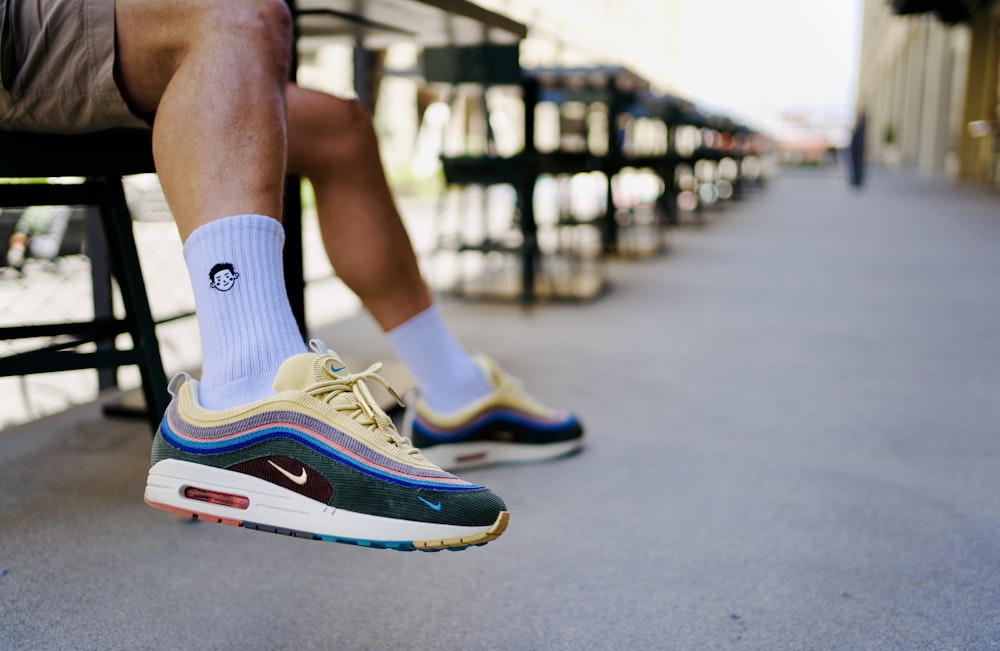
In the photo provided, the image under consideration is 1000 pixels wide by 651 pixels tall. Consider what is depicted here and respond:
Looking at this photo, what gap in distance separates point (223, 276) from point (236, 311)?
0.12 ft

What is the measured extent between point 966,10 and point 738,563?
593 inches

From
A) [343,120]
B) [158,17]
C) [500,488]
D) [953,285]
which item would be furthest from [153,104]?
[953,285]

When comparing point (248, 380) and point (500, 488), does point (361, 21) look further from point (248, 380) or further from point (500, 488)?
point (248, 380)

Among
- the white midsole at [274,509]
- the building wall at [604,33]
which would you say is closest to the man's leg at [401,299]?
the white midsole at [274,509]

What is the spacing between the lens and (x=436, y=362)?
56.7 inches

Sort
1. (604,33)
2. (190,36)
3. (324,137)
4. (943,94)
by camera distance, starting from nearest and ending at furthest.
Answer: (190,36) → (324,137) → (943,94) → (604,33)

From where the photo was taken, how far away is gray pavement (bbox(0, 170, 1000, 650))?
0.94m

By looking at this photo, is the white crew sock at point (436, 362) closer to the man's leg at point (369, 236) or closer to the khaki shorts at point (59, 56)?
the man's leg at point (369, 236)

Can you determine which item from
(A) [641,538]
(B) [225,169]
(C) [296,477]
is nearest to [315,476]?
(C) [296,477]

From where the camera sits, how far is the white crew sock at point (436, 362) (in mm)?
1430

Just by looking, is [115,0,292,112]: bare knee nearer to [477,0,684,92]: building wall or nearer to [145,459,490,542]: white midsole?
[145,459,490,542]: white midsole

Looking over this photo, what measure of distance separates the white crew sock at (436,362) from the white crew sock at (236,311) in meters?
0.58

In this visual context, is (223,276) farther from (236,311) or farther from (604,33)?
(604,33)

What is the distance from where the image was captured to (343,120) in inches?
55.3
